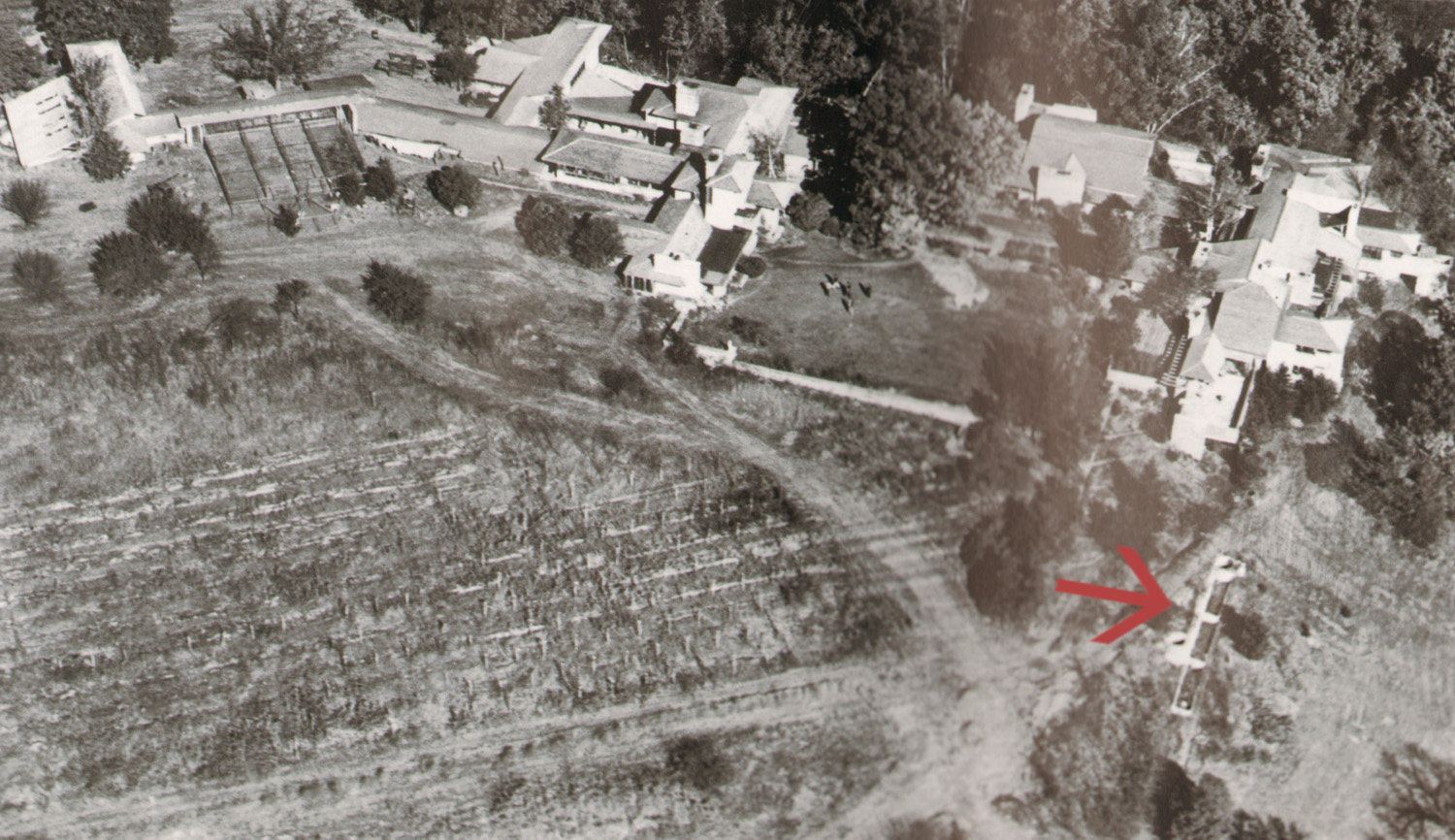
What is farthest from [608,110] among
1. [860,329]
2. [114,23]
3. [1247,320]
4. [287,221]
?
[1247,320]


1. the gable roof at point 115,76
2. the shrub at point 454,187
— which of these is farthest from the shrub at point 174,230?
the shrub at point 454,187

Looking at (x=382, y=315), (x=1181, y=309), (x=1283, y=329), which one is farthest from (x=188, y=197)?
(x=1283, y=329)

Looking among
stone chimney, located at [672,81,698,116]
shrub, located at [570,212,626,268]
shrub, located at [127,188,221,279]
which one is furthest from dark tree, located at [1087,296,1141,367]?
shrub, located at [127,188,221,279]

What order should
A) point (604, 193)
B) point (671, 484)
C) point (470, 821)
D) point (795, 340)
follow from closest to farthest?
1. point (470, 821)
2. point (671, 484)
3. point (795, 340)
4. point (604, 193)

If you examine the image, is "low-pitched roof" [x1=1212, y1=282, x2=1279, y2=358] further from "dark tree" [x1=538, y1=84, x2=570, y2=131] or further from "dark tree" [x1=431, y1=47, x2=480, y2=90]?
"dark tree" [x1=431, y1=47, x2=480, y2=90]

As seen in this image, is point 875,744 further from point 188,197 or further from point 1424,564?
point 188,197

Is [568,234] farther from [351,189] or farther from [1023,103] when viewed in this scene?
[1023,103]
